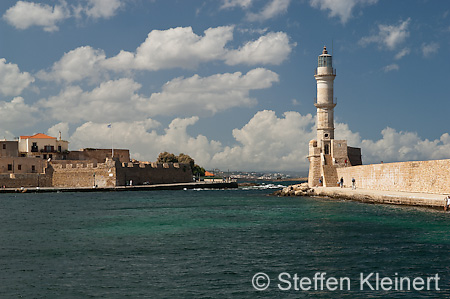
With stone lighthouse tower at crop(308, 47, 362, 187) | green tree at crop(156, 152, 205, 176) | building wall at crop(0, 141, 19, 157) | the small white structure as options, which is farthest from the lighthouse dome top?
green tree at crop(156, 152, 205, 176)

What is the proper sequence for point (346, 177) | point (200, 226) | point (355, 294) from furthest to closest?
point (346, 177) → point (200, 226) → point (355, 294)

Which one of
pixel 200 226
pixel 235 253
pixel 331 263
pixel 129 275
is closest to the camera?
pixel 129 275

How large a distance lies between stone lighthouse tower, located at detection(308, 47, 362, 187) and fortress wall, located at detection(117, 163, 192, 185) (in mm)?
19610

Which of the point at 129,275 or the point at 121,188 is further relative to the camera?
the point at 121,188

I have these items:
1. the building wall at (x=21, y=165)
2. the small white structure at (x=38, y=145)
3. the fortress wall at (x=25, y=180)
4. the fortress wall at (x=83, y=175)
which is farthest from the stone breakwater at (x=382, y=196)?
the small white structure at (x=38, y=145)

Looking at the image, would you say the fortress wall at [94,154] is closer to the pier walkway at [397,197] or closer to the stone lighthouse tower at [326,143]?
the stone lighthouse tower at [326,143]

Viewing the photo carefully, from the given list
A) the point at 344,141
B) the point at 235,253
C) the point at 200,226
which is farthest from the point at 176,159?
the point at 235,253

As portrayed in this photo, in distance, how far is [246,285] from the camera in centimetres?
923

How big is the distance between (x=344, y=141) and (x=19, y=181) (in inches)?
1193

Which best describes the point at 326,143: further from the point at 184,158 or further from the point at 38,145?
the point at 184,158

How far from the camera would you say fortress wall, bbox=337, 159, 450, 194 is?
915 inches

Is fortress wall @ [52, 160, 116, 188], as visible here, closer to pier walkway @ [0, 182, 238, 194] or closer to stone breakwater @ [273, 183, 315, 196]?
pier walkway @ [0, 182, 238, 194]

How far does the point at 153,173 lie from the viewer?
5338cm

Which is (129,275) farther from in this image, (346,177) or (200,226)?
(346,177)
